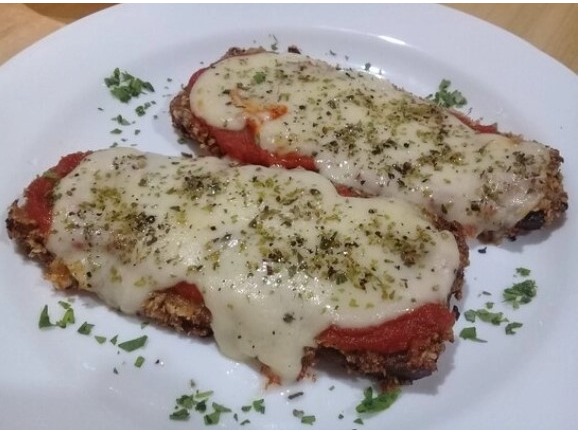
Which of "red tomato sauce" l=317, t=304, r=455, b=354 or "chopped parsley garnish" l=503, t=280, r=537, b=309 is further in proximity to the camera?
"chopped parsley garnish" l=503, t=280, r=537, b=309

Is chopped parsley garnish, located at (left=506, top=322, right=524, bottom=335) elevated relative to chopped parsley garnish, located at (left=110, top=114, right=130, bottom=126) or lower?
elevated

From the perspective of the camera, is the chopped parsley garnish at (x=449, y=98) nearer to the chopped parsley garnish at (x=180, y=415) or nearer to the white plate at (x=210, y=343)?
the white plate at (x=210, y=343)

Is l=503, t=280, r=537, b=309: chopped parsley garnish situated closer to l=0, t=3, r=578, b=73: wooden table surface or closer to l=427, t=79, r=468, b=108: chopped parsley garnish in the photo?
l=427, t=79, r=468, b=108: chopped parsley garnish

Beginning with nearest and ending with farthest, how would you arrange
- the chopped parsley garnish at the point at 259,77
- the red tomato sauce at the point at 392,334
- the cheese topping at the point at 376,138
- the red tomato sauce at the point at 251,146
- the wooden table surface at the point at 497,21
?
the red tomato sauce at the point at 392,334
the cheese topping at the point at 376,138
the red tomato sauce at the point at 251,146
the chopped parsley garnish at the point at 259,77
the wooden table surface at the point at 497,21

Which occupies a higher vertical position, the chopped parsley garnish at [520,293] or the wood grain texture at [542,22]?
the wood grain texture at [542,22]

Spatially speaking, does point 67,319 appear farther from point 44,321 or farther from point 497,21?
point 497,21

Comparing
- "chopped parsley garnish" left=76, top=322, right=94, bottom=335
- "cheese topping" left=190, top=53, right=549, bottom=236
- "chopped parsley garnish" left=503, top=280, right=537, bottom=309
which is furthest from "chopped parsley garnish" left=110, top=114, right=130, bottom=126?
"chopped parsley garnish" left=503, top=280, right=537, bottom=309

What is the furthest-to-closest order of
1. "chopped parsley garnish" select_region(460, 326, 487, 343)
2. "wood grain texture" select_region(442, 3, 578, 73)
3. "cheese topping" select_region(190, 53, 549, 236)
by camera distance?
"wood grain texture" select_region(442, 3, 578, 73), "cheese topping" select_region(190, 53, 549, 236), "chopped parsley garnish" select_region(460, 326, 487, 343)

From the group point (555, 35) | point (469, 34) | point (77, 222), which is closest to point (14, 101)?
point (77, 222)

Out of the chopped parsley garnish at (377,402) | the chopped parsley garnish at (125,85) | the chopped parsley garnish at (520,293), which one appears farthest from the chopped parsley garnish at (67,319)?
the chopped parsley garnish at (520,293)
